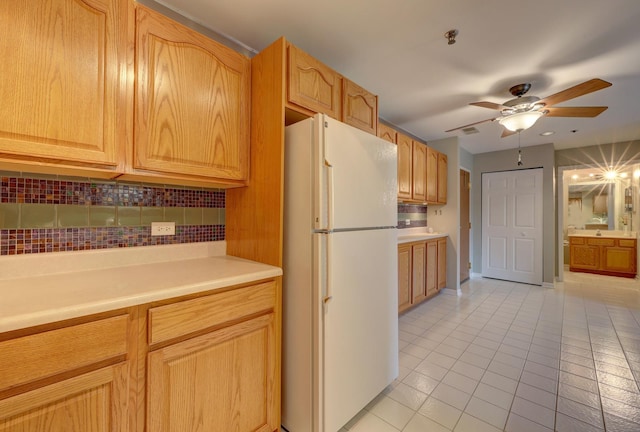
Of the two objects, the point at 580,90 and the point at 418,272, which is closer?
the point at 580,90

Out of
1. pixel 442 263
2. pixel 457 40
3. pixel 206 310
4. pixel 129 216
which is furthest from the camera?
pixel 442 263

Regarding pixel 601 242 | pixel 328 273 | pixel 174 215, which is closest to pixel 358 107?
pixel 328 273

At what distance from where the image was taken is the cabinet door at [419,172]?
3.47 m

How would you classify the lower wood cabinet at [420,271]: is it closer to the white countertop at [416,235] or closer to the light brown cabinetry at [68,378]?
the white countertop at [416,235]

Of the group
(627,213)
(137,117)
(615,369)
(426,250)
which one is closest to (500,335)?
(615,369)

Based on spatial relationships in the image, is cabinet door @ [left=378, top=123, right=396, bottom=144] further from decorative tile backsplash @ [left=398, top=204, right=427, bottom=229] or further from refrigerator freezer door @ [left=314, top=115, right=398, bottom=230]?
decorative tile backsplash @ [left=398, top=204, right=427, bottom=229]

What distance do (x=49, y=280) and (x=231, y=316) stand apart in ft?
2.59

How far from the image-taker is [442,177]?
410cm

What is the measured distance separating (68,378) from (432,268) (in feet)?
12.1

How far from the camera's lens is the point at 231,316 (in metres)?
1.22

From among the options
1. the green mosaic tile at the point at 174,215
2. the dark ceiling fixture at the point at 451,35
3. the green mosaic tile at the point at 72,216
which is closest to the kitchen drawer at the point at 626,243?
the dark ceiling fixture at the point at 451,35

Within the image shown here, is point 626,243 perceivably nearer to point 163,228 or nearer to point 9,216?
point 163,228

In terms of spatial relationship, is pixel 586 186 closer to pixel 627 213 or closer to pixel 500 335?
pixel 627 213

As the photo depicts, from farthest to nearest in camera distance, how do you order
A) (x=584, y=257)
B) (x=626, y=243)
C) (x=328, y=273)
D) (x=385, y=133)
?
(x=584, y=257) < (x=626, y=243) < (x=385, y=133) < (x=328, y=273)
